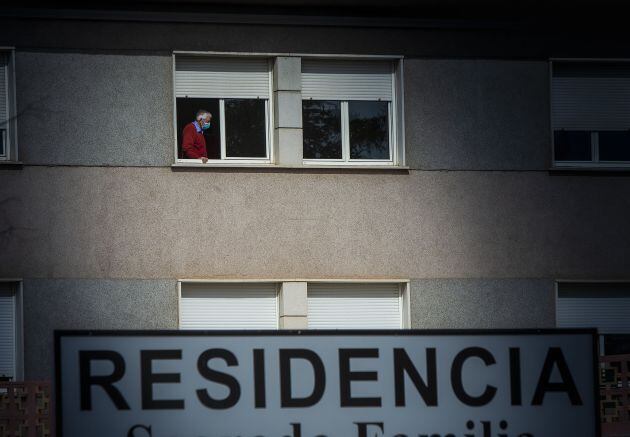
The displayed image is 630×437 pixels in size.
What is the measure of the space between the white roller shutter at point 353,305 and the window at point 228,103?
7.29 ft

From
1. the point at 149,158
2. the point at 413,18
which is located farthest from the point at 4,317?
the point at 413,18

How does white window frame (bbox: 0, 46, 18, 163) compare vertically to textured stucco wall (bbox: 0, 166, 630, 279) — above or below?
above

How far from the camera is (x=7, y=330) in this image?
15.2 m

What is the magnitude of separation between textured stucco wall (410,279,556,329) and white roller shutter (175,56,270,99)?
3817 mm

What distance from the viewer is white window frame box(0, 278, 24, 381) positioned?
15094mm

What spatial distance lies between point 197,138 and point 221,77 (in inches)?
39.1

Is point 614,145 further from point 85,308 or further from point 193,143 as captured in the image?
point 85,308

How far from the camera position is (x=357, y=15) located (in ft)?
53.4

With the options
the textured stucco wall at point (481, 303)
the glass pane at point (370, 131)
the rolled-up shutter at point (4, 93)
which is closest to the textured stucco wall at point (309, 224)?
the textured stucco wall at point (481, 303)

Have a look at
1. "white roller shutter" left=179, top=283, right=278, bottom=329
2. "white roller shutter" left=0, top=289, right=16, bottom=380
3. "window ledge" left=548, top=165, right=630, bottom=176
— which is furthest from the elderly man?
"window ledge" left=548, top=165, right=630, bottom=176

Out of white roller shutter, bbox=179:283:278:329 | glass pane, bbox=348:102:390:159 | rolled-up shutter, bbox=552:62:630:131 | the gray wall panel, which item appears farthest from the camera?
rolled-up shutter, bbox=552:62:630:131

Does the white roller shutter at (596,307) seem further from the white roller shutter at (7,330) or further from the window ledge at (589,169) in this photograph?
the white roller shutter at (7,330)

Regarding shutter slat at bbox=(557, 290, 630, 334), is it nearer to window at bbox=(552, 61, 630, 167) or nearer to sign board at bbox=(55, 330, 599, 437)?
window at bbox=(552, 61, 630, 167)

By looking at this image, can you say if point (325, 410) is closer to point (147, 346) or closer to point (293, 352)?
point (293, 352)
